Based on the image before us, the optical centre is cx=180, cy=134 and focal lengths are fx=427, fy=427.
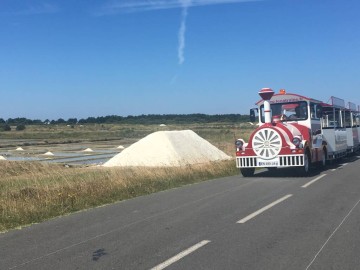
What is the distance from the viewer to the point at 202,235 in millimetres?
7141

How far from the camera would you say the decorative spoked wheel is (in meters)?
16.2

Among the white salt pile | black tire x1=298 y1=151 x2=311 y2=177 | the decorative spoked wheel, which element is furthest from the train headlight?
the white salt pile

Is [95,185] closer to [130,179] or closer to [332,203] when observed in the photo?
[130,179]

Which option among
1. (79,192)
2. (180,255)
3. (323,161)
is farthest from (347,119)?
(180,255)

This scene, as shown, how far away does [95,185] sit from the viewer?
12.5 meters

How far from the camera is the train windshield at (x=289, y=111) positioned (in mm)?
17859

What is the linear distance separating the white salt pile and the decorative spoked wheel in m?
7.60

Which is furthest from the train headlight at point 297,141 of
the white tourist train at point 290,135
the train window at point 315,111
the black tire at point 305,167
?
the train window at point 315,111

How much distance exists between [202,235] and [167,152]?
18451 millimetres

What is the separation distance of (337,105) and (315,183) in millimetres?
9627

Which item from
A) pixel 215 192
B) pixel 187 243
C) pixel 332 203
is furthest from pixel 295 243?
A: pixel 215 192

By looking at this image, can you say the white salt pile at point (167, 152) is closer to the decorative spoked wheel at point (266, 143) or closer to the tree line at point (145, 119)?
the decorative spoked wheel at point (266, 143)

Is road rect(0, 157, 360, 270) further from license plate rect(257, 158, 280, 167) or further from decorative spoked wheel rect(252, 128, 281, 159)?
decorative spoked wheel rect(252, 128, 281, 159)

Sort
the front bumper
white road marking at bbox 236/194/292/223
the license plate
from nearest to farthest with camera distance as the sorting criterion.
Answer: white road marking at bbox 236/194/292/223
the front bumper
the license plate
